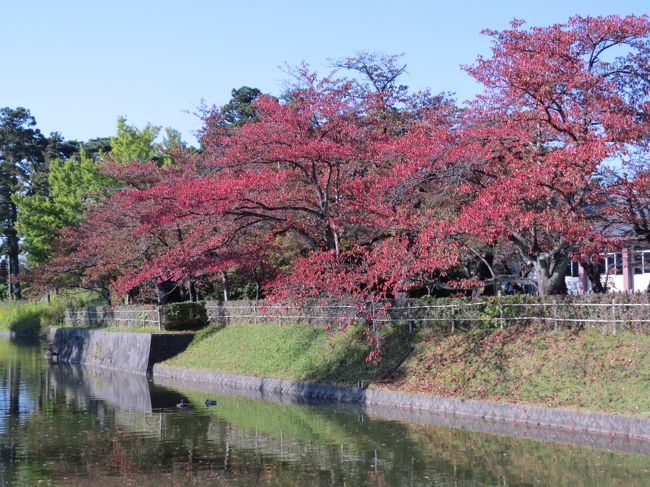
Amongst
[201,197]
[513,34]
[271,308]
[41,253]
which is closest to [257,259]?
[271,308]

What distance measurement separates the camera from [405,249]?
73.5 ft

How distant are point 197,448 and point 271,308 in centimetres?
1448

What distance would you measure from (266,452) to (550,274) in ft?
31.6

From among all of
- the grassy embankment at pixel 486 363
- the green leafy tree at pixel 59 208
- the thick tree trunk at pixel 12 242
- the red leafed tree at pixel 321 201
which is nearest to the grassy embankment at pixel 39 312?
the green leafy tree at pixel 59 208

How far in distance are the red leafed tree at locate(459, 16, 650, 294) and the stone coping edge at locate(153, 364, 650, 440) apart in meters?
4.00

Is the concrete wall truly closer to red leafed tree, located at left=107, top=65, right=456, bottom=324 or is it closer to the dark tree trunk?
the dark tree trunk

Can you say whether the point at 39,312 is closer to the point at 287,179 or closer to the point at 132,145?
the point at 132,145

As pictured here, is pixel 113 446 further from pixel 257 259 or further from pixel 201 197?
pixel 257 259

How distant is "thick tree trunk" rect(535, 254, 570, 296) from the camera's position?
21969 millimetres

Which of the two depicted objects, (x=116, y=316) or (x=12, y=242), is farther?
(x=12, y=242)

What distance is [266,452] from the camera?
16.3m

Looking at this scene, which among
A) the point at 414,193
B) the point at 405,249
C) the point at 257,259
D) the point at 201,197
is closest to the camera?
the point at 405,249

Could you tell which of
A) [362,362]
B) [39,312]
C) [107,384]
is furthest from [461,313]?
[39,312]

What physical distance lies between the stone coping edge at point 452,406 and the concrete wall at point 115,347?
15.0ft
